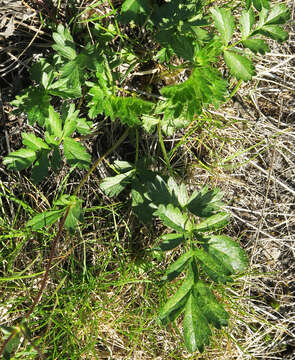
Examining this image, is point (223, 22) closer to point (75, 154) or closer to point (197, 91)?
point (197, 91)

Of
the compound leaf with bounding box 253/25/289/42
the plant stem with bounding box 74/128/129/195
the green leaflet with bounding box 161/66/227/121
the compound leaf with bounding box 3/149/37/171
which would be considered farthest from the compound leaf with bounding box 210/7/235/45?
the compound leaf with bounding box 3/149/37/171

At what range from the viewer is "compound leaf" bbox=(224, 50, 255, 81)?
83.2 inches

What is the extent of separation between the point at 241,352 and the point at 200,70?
6.03 feet

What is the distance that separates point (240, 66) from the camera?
6.97 feet

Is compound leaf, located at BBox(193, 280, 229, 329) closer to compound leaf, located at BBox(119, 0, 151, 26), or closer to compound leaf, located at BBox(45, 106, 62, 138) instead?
compound leaf, located at BBox(45, 106, 62, 138)

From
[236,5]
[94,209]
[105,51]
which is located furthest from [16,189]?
[236,5]

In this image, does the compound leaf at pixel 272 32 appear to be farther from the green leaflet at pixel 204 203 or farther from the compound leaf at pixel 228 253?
the compound leaf at pixel 228 253

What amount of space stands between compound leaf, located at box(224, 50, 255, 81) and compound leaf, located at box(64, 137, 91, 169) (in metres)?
0.88

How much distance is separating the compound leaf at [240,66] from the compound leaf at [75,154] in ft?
2.90

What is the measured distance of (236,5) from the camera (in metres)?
2.53

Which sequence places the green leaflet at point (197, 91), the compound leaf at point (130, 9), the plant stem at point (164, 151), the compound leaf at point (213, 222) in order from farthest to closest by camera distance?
the plant stem at point (164, 151), the compound leaf at point (213, 222), the compound leaf at point (130, 9), the green leaflet at point (197, 91)

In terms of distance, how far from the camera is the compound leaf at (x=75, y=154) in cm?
221

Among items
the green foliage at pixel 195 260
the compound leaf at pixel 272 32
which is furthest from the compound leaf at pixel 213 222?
the compound leaf at pixel 272 32

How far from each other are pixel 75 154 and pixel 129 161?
0.51 meters
